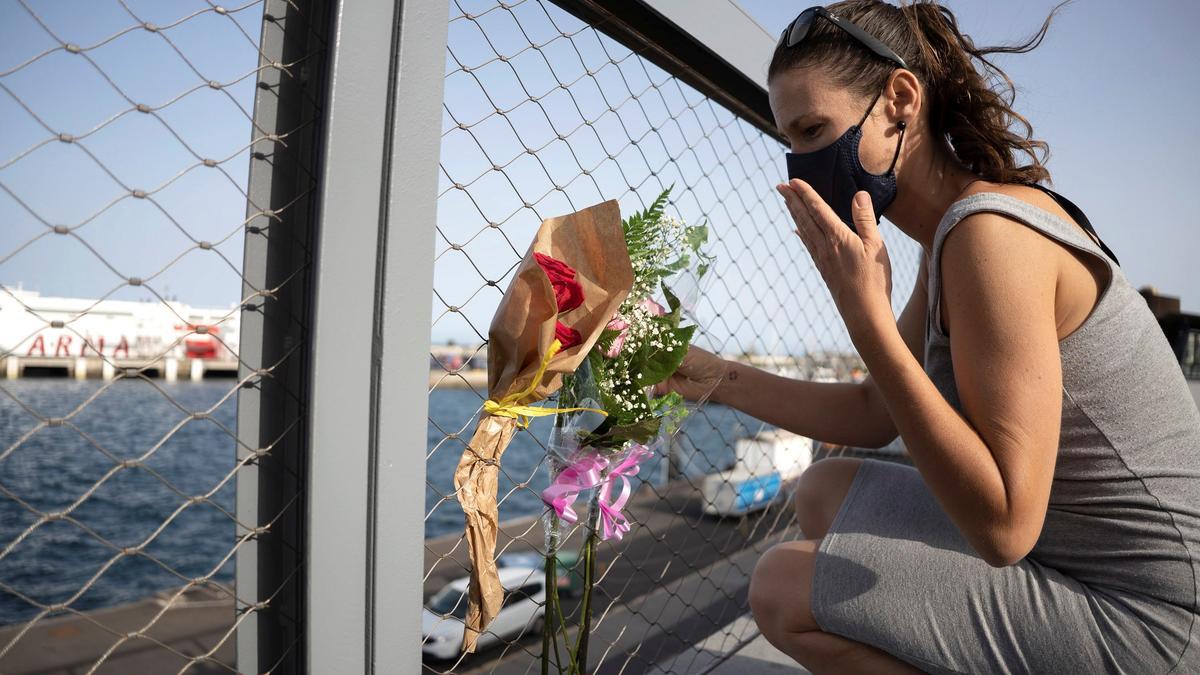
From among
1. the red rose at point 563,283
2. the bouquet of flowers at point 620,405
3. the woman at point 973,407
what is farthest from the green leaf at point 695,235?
the red rose at point 563,283

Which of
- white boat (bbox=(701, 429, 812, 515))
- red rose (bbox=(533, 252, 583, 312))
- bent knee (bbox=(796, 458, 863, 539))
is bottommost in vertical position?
white boat (bbox=(701, 429, 812, 515))

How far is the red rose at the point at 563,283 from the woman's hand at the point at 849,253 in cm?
33

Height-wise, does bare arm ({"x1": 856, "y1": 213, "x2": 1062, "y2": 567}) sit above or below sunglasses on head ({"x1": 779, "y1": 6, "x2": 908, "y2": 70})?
below

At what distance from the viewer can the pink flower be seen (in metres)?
1.11

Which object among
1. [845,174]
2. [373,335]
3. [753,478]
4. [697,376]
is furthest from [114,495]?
[845,174]

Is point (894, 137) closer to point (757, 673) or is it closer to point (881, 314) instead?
point (881, 314)

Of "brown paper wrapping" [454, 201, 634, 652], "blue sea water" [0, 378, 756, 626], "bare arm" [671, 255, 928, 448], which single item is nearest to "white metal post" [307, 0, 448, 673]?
"brown paper wrapping" [454, 201, 634, 652]

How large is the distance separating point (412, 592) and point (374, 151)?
0.59 metres

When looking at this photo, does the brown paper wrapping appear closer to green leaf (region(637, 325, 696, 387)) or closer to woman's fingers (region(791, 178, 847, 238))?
green leaf (region(637, 325, 696, 387))

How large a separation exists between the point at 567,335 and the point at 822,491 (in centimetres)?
67

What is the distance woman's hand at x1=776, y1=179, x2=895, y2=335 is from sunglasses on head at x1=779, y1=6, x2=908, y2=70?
0.30 meters

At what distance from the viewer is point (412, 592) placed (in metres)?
1.01

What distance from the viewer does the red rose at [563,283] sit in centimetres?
103

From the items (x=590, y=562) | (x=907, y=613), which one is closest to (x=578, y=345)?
(x=590, y=562)
